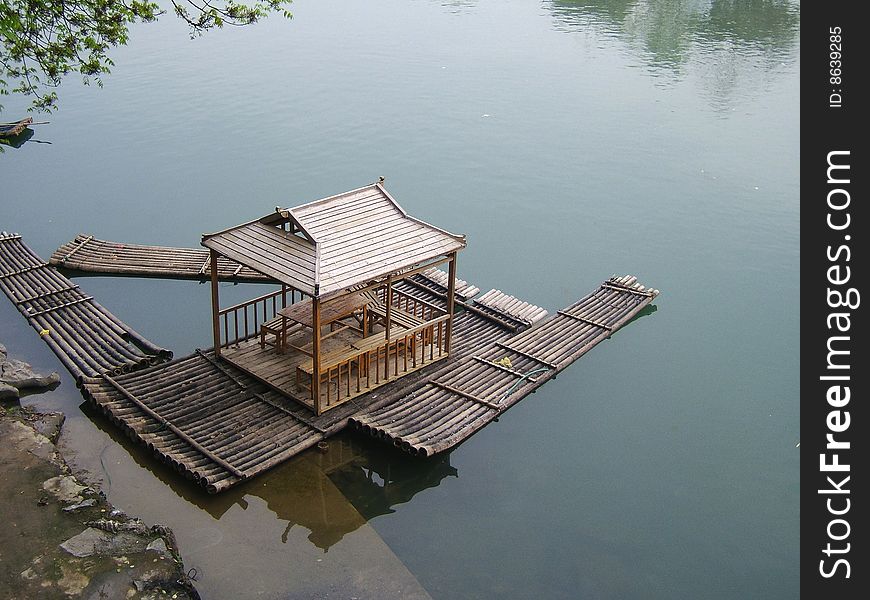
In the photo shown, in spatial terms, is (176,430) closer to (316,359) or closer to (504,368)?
(316,359)

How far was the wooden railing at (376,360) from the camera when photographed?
13398 millimetres

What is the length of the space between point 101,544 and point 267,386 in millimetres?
4044

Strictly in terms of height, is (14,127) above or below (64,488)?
above

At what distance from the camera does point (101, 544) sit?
10.2m

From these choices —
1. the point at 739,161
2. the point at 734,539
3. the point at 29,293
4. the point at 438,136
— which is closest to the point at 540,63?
the point at 438,136

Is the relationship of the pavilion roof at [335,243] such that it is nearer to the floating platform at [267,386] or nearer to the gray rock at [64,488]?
the floating platform at [267,386]

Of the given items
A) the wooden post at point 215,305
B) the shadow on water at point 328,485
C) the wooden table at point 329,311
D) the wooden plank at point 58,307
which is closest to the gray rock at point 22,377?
the shadow on water at point 328,485

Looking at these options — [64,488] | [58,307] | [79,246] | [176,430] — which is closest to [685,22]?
[79,246]

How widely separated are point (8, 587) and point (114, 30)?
7.43 meters

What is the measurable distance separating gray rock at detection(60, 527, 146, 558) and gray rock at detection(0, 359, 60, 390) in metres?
4.40

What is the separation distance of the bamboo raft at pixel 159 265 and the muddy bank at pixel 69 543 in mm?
6566

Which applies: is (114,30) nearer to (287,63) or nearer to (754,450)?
(754,450)

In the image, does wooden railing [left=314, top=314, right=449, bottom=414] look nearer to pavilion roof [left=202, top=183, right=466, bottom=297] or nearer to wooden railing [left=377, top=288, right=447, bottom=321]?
wooden railing [left=377, top=288, right=447, bottom=321]

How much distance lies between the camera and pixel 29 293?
16.5 m
